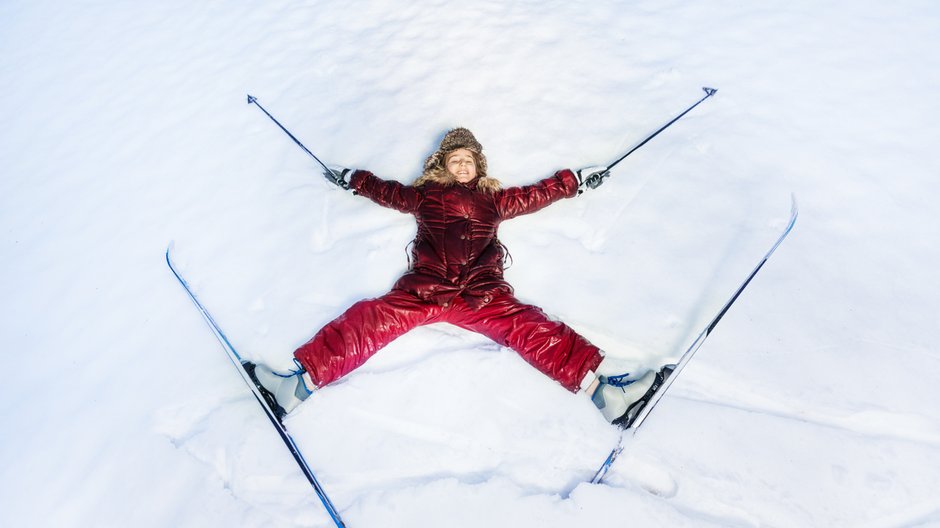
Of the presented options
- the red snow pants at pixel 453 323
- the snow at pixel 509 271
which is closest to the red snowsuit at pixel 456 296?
the red snow pants at pixel 453 323

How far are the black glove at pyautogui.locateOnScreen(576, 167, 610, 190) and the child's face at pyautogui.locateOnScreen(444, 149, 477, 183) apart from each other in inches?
28.0

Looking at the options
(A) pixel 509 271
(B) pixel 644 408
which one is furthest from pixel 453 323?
(B) pixel 644 408

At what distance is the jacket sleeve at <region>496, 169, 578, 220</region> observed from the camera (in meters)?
3.05

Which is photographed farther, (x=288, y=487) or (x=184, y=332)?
(x=184, y=332)

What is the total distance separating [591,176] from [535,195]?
16.6 inches

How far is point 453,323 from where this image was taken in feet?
9.09

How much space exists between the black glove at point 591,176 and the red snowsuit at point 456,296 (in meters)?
0.06

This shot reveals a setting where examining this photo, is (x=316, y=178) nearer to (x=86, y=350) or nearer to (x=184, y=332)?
(x=184, y=332)

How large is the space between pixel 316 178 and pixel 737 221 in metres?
3.03

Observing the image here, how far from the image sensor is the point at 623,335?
8.98 ft

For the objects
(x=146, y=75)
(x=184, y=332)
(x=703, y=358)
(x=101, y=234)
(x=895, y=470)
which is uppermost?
(x=146, y=75)

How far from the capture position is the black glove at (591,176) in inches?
124

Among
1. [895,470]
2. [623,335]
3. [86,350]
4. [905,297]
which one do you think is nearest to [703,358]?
[623,335]

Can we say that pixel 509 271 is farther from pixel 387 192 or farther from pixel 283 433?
pixel 283 433
